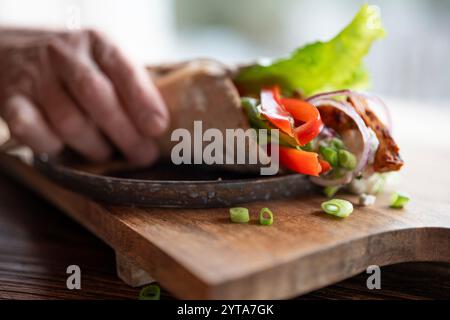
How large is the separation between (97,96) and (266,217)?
71cm

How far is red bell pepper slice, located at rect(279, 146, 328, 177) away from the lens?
1.28 meters

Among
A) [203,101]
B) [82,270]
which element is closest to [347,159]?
[203,101]

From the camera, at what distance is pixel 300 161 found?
4.33 feet

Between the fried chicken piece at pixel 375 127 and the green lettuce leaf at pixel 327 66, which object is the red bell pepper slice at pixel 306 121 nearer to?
the fried chicken piece at pixel 375 127

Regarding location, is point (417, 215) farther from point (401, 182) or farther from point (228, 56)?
point (228, 56)

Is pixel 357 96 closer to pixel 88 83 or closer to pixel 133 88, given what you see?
pixel 133 88

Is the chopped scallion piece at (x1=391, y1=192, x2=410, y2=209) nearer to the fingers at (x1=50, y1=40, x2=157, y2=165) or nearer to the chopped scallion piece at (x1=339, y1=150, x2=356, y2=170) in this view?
the chopped scallion piece at (x1=339, y1=150, x2=356, y2=170)

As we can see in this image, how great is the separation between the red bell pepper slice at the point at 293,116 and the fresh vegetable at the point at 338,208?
0.57 ft

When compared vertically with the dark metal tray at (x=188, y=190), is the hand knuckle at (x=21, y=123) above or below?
above

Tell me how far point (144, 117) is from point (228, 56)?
6.98 m

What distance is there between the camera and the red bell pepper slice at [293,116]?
128 centimetres

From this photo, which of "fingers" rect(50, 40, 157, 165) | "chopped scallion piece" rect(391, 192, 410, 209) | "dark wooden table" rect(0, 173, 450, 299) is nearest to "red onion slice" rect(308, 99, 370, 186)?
"chopped scallion piece" rect(391, 192, 410, 209)

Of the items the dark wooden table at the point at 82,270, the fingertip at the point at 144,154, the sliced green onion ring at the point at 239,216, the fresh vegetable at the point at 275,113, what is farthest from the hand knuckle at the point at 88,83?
the sliced green onion ring at the point at 239,216
